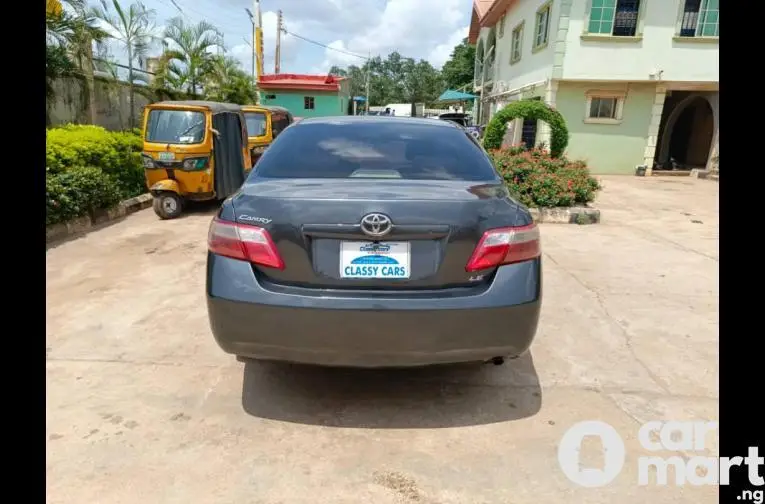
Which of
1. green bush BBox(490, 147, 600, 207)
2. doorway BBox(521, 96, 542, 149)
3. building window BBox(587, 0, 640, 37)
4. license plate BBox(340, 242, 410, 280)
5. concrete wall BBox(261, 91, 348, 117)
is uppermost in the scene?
building window BBox(587, 0, 640, 37)

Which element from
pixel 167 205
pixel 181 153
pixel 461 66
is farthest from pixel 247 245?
pixel 461 66

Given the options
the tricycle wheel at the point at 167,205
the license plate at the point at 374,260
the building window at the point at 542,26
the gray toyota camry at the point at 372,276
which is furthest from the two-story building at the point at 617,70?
the license plate at the point at 374,260

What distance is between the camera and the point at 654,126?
15516 millimetres

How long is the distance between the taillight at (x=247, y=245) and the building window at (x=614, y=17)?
49.9 feet

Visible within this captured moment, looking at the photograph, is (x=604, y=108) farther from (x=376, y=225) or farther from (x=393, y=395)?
(x=376, y=225)

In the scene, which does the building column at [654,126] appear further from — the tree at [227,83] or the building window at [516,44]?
the tree at [227,83]

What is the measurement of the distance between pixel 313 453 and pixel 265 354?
517 millimetres

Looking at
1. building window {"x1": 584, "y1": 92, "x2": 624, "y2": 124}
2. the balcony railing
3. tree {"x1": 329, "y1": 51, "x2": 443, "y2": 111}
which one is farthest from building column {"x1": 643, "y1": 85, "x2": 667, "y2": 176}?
tree {"x1": 329, "y1": 51, "x2": 443, "y2": 111}

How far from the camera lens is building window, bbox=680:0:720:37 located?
1441cm

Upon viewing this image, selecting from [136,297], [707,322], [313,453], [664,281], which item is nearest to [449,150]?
[313,453]

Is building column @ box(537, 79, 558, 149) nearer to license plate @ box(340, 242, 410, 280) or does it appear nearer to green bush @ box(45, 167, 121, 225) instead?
green bush @ box(45, 167, 121, 225)

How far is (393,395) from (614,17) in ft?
50.4

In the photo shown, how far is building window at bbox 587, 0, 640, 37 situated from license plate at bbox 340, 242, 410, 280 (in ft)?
49.3
